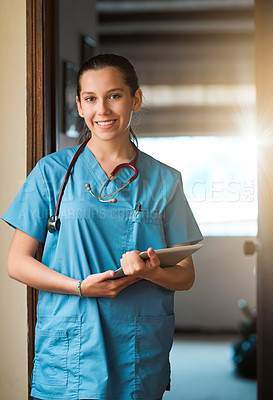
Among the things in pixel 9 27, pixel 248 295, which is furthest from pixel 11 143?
pixel 248 295

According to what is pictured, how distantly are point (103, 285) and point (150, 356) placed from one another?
20 centimetres

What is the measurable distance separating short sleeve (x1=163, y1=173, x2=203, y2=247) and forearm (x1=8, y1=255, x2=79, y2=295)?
25 cm

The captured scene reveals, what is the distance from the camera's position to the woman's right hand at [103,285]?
38.3 inches

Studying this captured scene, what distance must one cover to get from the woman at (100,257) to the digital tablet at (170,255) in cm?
2

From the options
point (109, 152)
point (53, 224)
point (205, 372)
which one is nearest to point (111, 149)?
point (109, 152)

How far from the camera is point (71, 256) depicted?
105cm

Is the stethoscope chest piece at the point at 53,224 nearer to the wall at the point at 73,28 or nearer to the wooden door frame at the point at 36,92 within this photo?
the wooden door frame at the point at 36,92

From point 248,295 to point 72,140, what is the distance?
229 centimetres

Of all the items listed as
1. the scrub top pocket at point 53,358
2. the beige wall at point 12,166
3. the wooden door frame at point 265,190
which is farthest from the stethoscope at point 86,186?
the wooden door frame at point 265,190

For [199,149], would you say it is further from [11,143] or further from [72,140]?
[11,143]

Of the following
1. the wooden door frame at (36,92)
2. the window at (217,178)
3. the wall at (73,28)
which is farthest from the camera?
the wall at (73,28)

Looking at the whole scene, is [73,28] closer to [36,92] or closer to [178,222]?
[36,92]

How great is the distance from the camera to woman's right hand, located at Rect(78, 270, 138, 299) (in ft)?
3.19

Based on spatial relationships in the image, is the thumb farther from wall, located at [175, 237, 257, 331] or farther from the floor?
wall, located at [175, 237, 257, 331]
